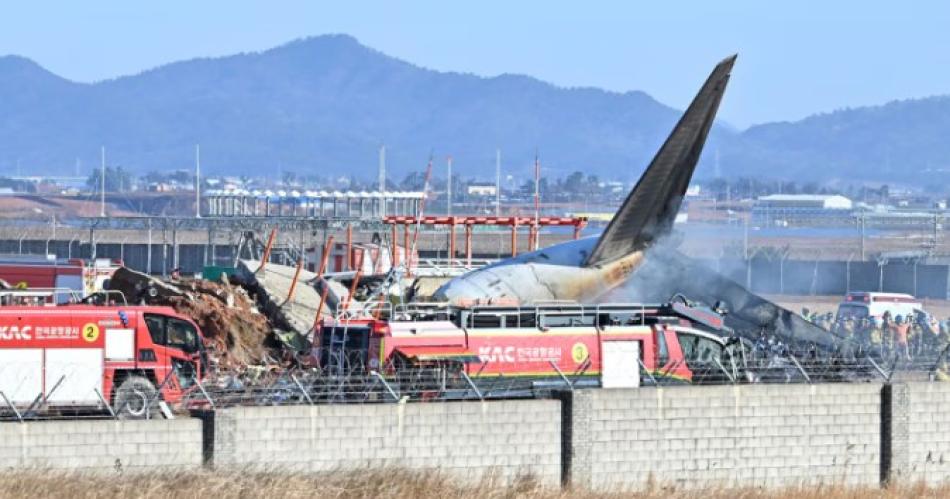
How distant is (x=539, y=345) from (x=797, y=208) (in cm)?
13237

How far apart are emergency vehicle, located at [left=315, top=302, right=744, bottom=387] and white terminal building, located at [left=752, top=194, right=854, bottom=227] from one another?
10220 cm

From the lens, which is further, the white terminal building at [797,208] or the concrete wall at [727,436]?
the white terminal building at [797,208]

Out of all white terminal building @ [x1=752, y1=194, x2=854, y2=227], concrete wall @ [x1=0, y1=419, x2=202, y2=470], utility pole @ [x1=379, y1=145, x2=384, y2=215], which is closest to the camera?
concrete wall @ [x1=0, y1=419, x2=202, y2=470]

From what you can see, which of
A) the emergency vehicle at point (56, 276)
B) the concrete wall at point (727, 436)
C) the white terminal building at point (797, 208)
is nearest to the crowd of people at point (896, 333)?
the concrete wall at point (727, 436)

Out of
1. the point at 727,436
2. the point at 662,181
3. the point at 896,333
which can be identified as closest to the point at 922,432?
the point at 727,436

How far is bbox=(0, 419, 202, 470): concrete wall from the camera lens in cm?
2792

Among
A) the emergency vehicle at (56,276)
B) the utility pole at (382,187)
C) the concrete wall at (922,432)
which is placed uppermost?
the utility pole at (382,187)

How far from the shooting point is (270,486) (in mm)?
27641

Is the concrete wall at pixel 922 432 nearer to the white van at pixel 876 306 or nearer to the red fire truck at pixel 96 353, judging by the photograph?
the red fire truck at pixel 96 353

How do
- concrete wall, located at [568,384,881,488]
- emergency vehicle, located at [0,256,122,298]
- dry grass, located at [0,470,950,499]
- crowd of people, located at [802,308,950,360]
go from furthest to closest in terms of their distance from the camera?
emergency vehicle, located at [0,256,122,298], crowd of people, located at [802,308,950,360], concrete wall, located at [568,384,881,488], dry grass, located at [0,470,950,499]

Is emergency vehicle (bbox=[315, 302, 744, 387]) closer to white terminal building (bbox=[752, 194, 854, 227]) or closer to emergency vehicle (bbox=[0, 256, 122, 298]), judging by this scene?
emergency vehicle (bbox=[0, 256, 122, 298])

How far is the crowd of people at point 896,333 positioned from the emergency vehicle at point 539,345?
27.2ft

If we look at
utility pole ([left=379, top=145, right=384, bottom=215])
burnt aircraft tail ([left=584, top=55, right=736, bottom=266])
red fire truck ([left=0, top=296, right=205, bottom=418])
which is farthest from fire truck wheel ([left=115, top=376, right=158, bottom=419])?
utility pole ([left=379, top=145, right=384, bottom=215])

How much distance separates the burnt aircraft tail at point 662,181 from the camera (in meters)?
54.2
